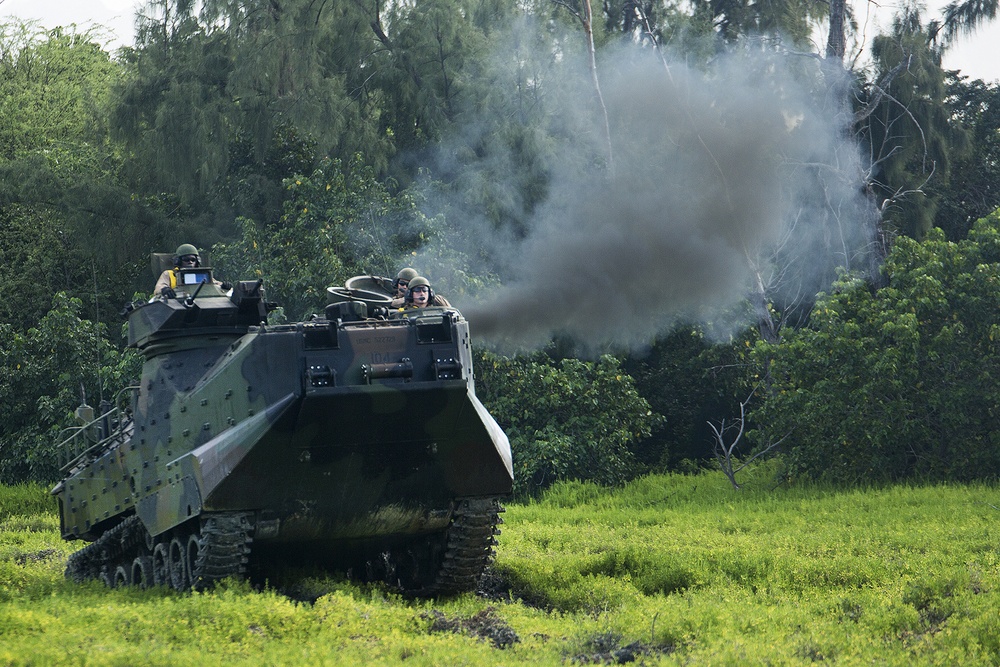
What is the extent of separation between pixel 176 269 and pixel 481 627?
4.62 metres

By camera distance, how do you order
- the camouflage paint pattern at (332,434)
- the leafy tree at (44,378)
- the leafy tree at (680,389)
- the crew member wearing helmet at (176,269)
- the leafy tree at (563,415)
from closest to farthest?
the camouflage paint pattern at (332,434) < the crew member wearing helmet at (176,269) < the leafy tree at (563,415) < the leafy tree at (44,378) < the leafy tree at (680,389)

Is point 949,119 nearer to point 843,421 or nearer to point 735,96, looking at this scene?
point 843,421

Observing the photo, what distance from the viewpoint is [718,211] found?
47.6 feet

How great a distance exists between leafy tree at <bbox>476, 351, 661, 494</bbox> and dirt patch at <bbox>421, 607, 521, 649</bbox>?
33.9 feet

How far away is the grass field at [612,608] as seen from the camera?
27.4 feet

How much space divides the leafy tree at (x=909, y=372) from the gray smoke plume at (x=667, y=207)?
5.40 ft

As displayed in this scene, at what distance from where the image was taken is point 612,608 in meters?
10.5

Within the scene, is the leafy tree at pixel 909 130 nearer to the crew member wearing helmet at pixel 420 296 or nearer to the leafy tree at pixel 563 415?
the leafy tree at pixel 563 415

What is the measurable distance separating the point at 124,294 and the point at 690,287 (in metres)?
14.3

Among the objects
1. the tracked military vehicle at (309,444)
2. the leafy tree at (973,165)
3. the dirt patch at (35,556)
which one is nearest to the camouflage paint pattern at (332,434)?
the tracked military vehicle at (309,444)

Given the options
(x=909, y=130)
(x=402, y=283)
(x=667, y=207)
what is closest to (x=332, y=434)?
(x=402, y=283)

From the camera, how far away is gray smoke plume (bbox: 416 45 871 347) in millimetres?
13883

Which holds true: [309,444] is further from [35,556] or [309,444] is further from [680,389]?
[680,389]

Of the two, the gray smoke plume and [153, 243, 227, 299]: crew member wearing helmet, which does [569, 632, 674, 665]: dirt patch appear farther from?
[153, 243, 227, 299]: crew member wearing helmet
